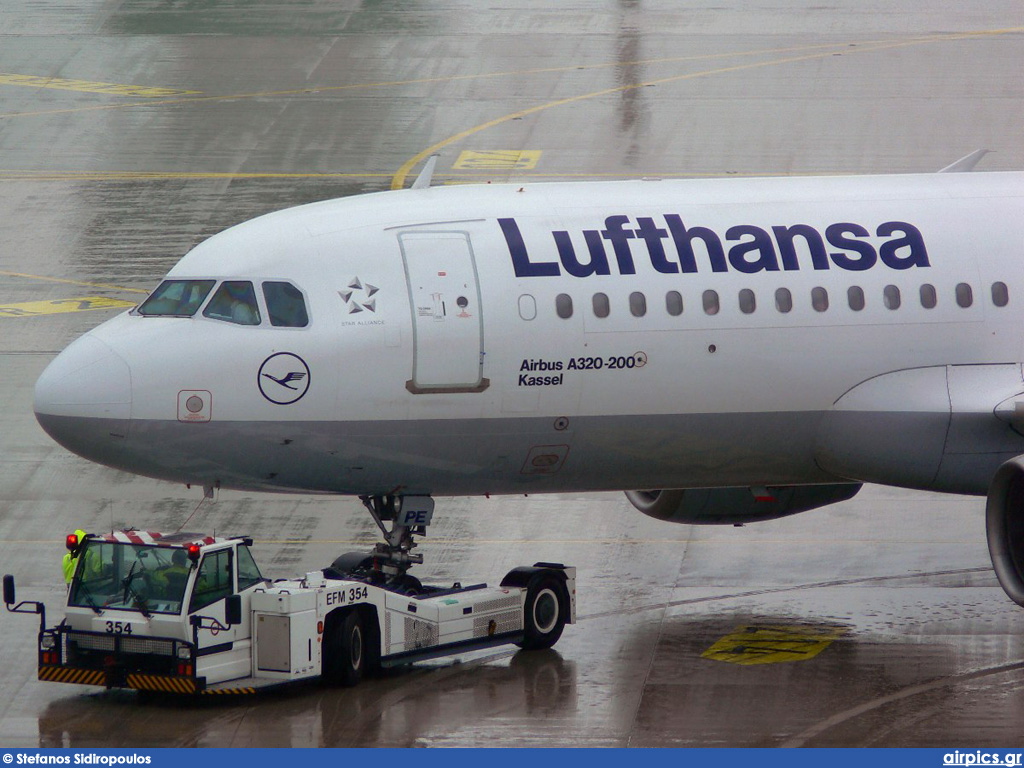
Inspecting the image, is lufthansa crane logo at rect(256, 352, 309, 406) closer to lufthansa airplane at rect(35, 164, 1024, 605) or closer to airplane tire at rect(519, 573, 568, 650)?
lufthansa airplane at rect(35, 164, 1024, 605)

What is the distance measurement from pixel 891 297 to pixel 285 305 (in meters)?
7.52

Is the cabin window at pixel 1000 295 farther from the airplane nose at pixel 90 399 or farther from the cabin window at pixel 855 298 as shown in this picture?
the airplane nose at pixel 90 399

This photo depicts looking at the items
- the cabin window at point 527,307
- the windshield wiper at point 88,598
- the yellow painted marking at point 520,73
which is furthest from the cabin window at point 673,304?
the yellow painted marking at point 520,73

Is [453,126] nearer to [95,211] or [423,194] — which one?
[95,211]

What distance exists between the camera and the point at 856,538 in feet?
102

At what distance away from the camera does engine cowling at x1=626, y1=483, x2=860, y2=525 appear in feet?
89.9

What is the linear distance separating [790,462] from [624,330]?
9.90ft

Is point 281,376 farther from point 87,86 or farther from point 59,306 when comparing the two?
point 87,86

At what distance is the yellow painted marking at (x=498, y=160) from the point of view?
162 feet

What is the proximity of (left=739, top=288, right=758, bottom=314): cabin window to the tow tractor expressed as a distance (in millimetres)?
4953

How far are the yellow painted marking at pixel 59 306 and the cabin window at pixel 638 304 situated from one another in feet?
65.5

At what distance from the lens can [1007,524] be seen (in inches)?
925

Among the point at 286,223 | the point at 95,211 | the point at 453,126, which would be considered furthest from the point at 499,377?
the point at 453,126

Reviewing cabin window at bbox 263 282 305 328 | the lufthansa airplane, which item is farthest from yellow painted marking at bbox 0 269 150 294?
cabin window at bbox 263 282 305 328
